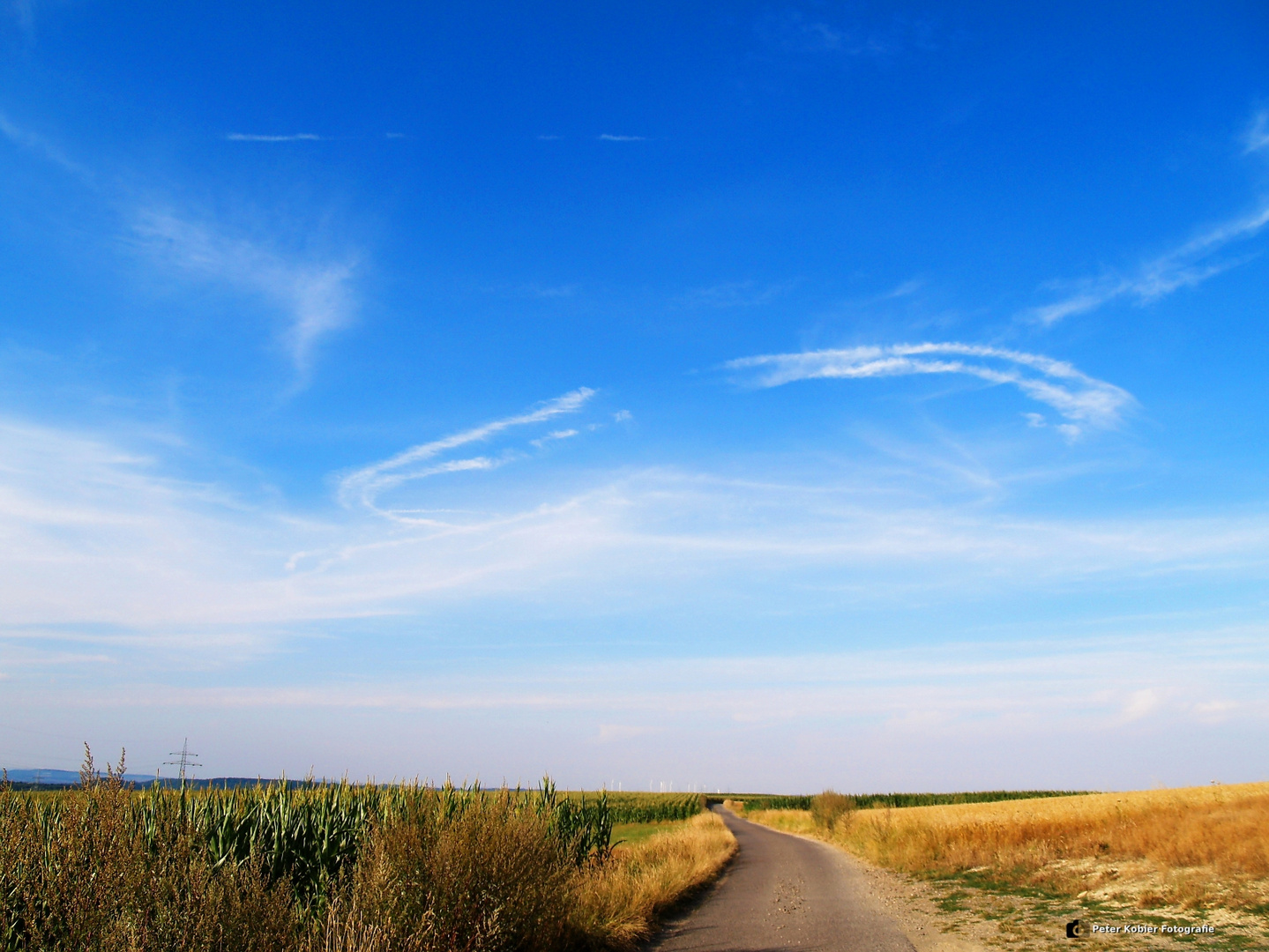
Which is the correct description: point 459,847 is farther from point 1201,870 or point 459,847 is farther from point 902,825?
point 902,825

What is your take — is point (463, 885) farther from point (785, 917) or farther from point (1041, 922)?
point (1041, 922)

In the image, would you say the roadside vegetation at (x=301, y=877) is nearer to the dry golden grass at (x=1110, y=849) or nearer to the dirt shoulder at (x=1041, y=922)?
the dirt shoulder at (x=1041, y=922)

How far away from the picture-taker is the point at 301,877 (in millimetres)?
11359

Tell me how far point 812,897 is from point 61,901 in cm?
1645

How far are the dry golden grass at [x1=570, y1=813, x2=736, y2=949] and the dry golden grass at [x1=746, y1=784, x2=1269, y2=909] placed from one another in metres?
8.10

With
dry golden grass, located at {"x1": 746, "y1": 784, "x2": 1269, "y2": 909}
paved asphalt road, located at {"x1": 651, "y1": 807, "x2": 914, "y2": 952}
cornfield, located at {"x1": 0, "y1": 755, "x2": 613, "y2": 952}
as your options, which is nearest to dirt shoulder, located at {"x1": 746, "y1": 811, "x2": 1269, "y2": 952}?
paved asphalt road, located at {"x1": 651, "y1": 807, "x2": 914, "y2": 952}

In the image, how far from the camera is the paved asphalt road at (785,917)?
12078mm

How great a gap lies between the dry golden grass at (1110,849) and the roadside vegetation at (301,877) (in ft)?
34.1

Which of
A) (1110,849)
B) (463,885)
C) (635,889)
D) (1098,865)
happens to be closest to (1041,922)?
(1098,865)

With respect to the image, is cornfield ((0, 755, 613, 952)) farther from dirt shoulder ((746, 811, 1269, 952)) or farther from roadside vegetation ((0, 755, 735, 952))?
dirt shoulder ((746, 811, 1269, 952))

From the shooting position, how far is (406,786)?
11.9m

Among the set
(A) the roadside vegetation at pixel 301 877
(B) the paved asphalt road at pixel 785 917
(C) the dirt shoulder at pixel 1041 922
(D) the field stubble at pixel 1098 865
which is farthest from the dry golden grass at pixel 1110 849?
(A) the roadside vegetation at pixel 301 877

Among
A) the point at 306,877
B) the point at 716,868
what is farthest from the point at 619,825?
the point at 306,877

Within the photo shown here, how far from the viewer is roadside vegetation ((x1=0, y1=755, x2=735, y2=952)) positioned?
5223 millimetres
